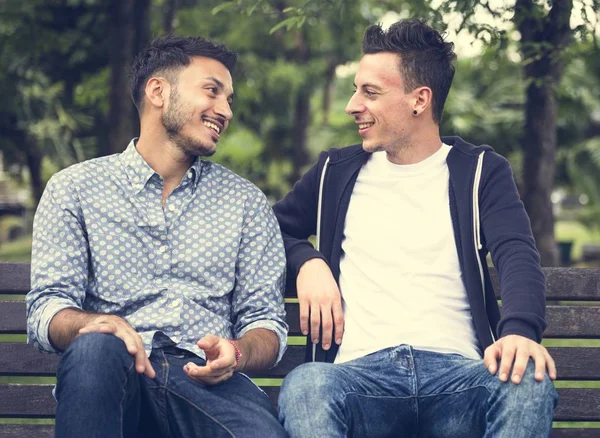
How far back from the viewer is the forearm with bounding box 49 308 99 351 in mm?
3047

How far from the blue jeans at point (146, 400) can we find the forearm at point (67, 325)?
212 millimetres

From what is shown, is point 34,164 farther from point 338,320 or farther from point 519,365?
point 519,365

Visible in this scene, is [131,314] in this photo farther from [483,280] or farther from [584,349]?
[584,349]

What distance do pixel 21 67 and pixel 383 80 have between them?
9.75m

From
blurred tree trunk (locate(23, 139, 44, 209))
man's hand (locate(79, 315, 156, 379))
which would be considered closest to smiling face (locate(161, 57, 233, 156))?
man's hand (locate(79, 315, 156, 379))

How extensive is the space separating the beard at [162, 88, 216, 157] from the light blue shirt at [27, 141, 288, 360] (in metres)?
0.06

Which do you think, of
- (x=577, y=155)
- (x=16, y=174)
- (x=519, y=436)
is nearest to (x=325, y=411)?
(x=519, y=436)

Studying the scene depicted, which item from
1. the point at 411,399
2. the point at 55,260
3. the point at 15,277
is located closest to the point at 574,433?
the point at 411,399

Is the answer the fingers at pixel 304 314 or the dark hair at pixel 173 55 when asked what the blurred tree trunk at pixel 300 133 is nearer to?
the dark hair at pixel 173 55

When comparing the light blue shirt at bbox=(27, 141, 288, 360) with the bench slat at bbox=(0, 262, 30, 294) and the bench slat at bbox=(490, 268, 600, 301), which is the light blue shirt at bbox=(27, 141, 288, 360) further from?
the bench slat at bbox=(490, 268, 600, 301)

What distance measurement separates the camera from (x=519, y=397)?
2926 millimetres

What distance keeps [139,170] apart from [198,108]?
359mm

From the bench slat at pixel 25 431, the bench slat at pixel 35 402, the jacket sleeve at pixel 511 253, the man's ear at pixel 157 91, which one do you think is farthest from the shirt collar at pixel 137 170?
the jacket sleeve at pixel 511 253

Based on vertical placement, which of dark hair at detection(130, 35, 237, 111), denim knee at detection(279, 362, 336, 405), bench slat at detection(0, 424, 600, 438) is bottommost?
bench slat at detection(0, 424, 600, 438)
